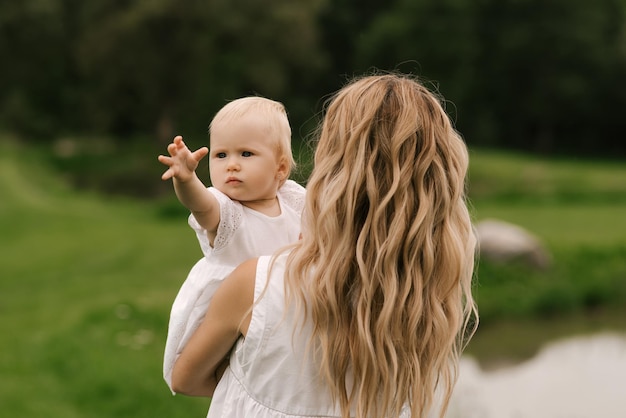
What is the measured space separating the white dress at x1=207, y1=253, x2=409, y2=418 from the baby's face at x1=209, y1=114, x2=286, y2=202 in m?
0.28

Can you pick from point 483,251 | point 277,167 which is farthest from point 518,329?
point 277,167

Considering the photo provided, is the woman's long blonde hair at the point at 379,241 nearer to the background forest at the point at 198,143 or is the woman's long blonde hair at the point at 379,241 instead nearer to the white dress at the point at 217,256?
the white dress at the point at 217,256

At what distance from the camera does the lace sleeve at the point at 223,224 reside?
7.10ft

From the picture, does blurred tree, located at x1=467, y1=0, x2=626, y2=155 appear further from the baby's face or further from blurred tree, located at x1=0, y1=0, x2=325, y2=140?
the baby's face

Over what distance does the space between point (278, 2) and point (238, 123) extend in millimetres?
27892

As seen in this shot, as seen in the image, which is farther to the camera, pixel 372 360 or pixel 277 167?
pixel 277 167

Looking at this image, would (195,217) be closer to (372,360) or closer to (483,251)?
(372,360)

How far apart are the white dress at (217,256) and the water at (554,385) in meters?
3.84

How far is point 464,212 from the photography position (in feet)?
7.08

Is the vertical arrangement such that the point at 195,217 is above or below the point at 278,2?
above

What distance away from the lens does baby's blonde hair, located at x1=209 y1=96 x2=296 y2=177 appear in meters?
2.29

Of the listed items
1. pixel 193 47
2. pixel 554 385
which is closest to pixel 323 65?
pixel 193 47

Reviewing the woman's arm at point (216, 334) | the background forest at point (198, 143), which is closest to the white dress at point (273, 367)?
the woman's arm at point (216, 334)

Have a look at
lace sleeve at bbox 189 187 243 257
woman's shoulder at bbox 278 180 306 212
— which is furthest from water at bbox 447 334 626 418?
lace sleeve at bbox 189 187 243 257
